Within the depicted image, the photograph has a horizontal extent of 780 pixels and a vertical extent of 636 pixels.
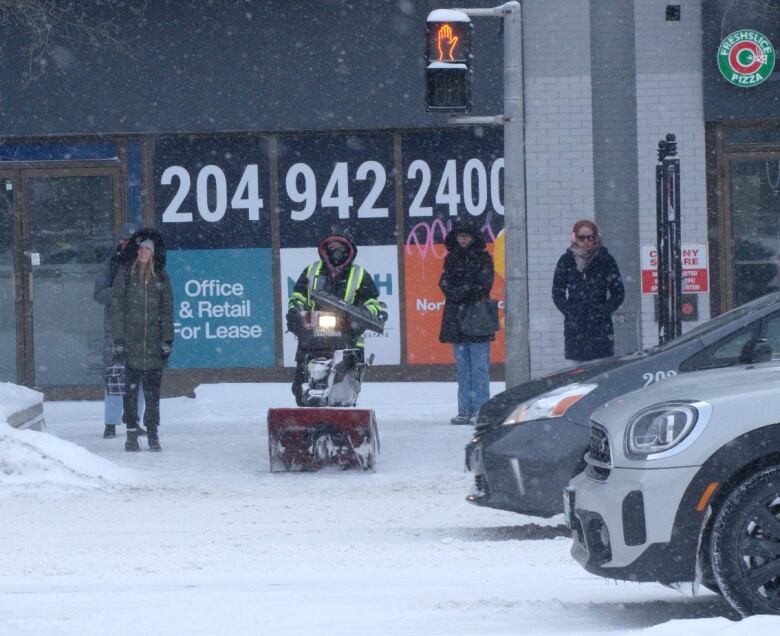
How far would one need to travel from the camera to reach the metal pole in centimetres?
1204

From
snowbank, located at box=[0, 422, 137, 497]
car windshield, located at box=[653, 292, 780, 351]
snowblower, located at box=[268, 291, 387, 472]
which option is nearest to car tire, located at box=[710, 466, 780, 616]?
car windshield, located at box=[653, 292, 780, 351]

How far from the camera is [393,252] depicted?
54.9ft

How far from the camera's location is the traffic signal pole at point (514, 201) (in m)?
12.0

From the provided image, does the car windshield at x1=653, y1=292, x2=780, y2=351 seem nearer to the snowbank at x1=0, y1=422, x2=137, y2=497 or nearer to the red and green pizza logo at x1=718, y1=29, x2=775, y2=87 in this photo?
the snowbank at x1=0, y1=422, x2=137, y2=497

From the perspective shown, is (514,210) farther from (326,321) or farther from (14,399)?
(14,399)

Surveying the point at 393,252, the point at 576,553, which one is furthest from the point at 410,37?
the point at 576,553

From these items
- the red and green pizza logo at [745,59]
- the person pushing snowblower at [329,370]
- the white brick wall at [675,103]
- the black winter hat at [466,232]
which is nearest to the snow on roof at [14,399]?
the person pushing snowblower at [329,370]

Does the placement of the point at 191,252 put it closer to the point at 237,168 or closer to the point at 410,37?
the point at 237,168

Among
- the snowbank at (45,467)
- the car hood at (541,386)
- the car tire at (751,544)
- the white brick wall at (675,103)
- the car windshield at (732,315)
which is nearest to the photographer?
the car tire at (751,544)

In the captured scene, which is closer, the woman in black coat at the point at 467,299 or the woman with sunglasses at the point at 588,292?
the woman with sunglasses at the point at 588,292

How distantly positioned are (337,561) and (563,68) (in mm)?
9768

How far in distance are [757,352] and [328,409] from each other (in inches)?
206

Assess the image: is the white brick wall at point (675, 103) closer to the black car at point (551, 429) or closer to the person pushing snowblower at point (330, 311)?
the person pushing snowblower at point (330, 311)

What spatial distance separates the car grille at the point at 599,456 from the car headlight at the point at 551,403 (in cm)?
191
